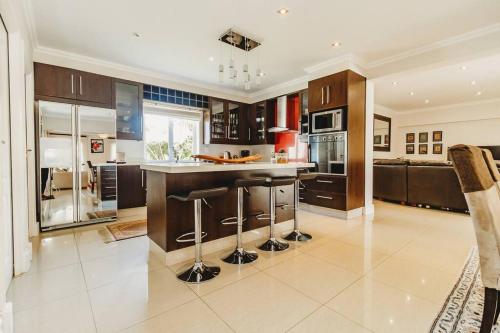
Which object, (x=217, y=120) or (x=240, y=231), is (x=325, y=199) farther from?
(x=217, y=120)

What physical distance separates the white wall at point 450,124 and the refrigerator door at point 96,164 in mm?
7733

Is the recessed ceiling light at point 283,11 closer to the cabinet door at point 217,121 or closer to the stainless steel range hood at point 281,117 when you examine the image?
the stainless steel range hood at point 281,117

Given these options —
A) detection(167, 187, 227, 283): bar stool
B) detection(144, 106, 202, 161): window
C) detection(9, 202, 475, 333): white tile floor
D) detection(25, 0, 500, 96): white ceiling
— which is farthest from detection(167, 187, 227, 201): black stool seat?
detection(144, 106, 202, 161): window

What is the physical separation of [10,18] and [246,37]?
2411 mm

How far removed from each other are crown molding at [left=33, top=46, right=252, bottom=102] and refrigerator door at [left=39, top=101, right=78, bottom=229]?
81 cm

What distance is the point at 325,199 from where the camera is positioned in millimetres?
4164

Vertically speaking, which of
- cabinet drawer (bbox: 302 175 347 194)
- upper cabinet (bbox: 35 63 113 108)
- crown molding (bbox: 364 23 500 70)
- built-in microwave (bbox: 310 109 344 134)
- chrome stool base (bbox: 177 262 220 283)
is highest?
crown molding (bbox: 364 23 500 70)

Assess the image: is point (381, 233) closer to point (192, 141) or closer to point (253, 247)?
point (253, 247)

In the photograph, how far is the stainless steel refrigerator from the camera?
3.36 m

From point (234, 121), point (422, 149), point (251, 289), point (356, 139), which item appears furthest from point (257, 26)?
point (422, 149)

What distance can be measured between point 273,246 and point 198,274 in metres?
0.94

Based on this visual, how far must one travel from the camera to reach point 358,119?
404 cm

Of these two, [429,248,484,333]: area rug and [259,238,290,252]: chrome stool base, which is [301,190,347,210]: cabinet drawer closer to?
[259,238,290,252]: chrome stool base

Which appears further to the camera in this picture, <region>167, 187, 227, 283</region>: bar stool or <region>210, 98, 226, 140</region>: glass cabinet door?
<region>210, 98, 226, 140</region>: glass cabinet door
